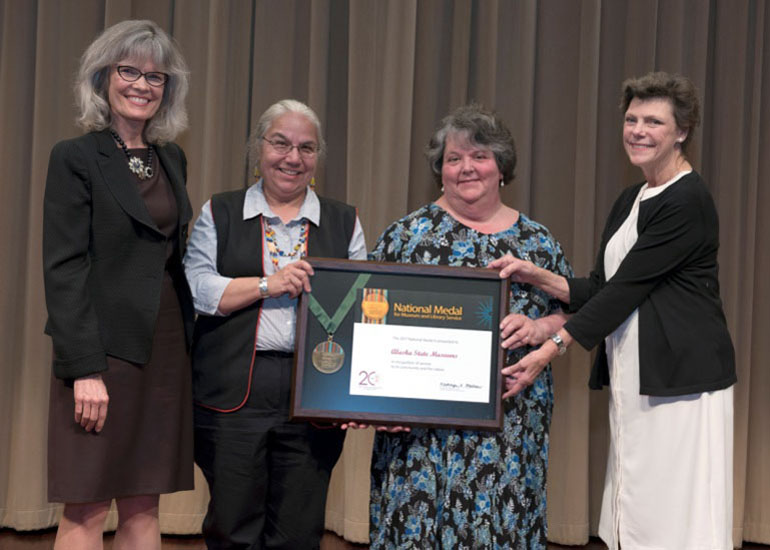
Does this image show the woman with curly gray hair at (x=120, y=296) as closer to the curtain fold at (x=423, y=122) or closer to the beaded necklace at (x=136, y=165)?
the beaded necklace at (x=136, y=165)

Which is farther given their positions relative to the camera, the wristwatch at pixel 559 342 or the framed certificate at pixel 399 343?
Result: the wristwatch at pixel 559 342

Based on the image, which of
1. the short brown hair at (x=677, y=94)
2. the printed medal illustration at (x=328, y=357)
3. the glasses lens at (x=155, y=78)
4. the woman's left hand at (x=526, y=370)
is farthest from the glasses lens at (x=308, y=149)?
the short brown hair at (x=677, y=94)

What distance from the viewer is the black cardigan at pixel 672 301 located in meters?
2.28

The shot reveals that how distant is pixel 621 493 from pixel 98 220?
1682 millimetres

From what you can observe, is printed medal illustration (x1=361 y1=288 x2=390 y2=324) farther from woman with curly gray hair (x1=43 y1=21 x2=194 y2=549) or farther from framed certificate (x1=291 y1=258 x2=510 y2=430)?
woman with curly gray hair (x1=43 y1=21 x2=194 y2=549)

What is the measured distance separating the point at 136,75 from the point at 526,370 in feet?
4.43

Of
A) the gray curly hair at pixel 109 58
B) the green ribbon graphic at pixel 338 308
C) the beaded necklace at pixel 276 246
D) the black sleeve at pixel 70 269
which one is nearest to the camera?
the black sleeve at pixel 70 269

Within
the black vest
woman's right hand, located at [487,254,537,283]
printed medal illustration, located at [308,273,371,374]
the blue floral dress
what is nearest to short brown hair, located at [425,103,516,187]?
the blue floral dress

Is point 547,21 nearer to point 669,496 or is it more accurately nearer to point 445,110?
point 445,110

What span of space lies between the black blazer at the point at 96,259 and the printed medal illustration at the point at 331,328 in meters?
0.44

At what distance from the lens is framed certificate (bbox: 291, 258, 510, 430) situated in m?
2.22

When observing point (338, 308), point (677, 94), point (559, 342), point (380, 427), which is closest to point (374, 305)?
point (338, 308)

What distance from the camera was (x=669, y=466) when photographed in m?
2.31

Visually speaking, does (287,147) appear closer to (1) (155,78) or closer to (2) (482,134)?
(1) (155,78)
